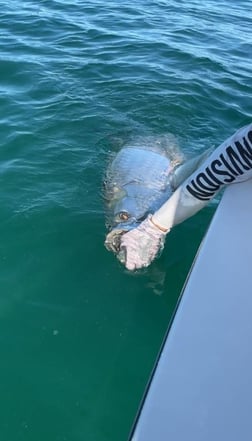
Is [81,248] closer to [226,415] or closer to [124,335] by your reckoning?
[124,335]

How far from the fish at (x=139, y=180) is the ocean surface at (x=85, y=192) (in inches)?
7.3

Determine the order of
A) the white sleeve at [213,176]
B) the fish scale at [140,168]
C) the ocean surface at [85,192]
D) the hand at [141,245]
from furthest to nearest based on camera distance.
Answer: the fish scale at [140,168] < the hand at [141,245] < the ocean surface at [85,192] < the white sleeve at [213,176]

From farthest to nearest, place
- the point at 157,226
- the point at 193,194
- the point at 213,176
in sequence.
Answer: the point at 157,226 < the point at 193,194 < the point at 213,176

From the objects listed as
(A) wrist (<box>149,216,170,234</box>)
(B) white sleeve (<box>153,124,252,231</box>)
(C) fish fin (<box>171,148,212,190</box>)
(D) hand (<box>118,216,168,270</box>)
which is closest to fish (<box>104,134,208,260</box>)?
(C) fish fin (<box>171,148,212,190</box>)

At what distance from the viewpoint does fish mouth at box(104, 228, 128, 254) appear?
14.8ft

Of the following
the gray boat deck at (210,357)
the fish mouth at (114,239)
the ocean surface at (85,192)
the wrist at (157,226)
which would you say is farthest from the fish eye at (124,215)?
the gray boat deck at (210,357)

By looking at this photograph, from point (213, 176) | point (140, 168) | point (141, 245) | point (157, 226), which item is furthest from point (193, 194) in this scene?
point (140, 168)

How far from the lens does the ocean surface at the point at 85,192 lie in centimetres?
369

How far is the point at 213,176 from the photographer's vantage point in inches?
140

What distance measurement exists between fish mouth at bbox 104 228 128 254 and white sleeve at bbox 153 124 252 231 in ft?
1.76

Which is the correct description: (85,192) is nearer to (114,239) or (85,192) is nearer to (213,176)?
(114,239)

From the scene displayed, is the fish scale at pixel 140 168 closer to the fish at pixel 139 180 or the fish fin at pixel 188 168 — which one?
the fish at pixel 139 180

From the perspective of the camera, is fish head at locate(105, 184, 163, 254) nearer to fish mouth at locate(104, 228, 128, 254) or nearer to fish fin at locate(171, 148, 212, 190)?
fish mouth at locate(104, 228, 128, 254)

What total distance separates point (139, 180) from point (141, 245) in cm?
119
